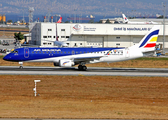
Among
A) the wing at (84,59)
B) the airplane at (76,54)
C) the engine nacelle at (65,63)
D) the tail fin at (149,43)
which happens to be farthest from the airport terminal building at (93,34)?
the engine nacelle at (65,63)

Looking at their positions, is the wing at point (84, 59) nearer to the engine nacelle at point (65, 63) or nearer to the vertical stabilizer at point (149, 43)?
the engine nacelle at point (65, 63)

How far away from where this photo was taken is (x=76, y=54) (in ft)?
141

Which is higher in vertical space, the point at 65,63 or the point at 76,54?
the point at 76,54

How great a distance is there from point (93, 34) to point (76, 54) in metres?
53.9

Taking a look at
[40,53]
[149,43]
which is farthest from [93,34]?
[40,53]

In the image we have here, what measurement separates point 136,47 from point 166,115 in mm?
26993

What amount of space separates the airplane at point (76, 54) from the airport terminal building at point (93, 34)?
51.9 m

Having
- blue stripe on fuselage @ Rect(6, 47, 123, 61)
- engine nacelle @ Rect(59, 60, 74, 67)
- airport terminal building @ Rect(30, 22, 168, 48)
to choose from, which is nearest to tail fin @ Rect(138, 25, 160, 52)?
blue stripe on fuselage @ Rect(6, 47, 123, 61)

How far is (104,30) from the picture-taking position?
96562 millimetres

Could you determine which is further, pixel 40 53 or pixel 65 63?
pixel 40 53

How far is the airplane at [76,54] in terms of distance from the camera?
42344 mm

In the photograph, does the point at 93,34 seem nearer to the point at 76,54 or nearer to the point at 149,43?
the point at 149,43

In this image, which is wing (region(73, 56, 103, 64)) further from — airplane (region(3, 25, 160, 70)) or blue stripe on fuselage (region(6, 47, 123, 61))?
blue stripe on fuselage (region(6, 47, 123, 61))

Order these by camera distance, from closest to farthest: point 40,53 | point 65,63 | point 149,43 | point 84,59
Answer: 1. point 65,63
2. point 40,53
3. point 84,59
4. point 149,43
